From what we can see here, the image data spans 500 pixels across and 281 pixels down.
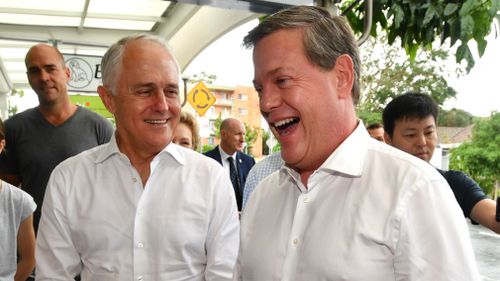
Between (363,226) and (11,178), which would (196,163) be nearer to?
(363,226)

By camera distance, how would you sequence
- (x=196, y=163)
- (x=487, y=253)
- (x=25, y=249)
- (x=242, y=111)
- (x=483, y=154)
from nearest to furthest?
(x=196, y=163)
(x=25, y=249)
(x=487, y=253)
(x=483, y=154)
(x=242, y=111)

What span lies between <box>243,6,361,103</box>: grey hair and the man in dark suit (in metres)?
4.59

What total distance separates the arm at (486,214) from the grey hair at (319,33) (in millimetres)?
1373

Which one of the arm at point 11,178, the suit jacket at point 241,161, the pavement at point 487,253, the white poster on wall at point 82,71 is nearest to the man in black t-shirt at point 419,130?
the arm at point 11,178

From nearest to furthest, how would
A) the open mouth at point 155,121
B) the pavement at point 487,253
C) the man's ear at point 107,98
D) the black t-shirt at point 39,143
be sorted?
the open mouth at point 155,121 → the man's ear at point 107,98 → the black t-shirt at point 39,143 → the pavement at point 487,253

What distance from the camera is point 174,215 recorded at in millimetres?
2135

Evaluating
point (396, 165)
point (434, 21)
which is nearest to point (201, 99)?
point (434, 21)

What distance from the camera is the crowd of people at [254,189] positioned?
1.30 metres

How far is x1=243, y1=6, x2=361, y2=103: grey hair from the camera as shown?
150 centimetres

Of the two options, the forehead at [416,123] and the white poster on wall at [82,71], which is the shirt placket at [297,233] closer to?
the forehead at [416,123]

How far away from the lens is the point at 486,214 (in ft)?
8.47

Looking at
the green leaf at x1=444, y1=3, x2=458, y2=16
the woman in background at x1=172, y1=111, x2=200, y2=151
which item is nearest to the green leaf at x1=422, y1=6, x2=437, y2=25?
the green leaf at x1=444, y1=3, x2=458, y2=16

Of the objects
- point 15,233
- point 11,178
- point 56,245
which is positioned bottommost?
point 15,233

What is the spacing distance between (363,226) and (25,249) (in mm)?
2217
